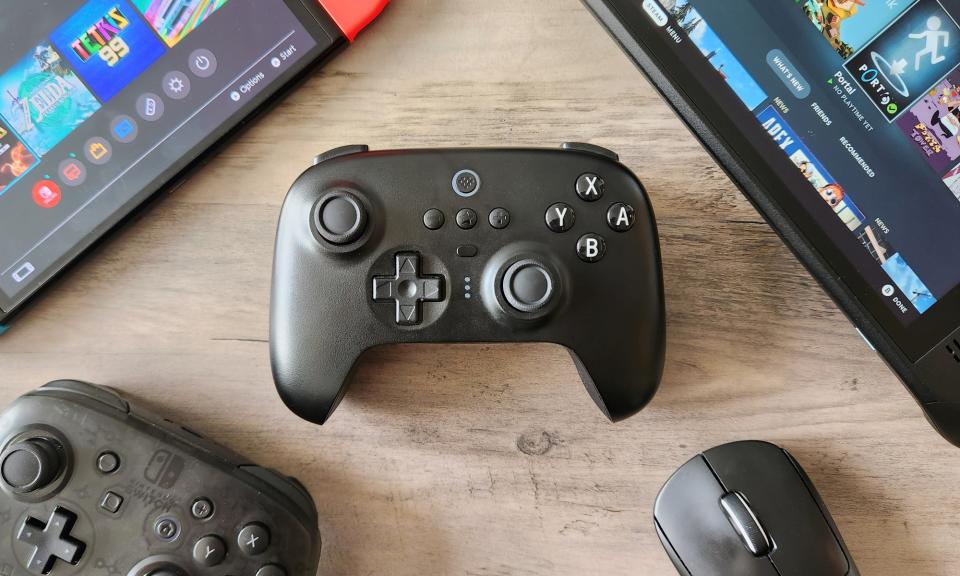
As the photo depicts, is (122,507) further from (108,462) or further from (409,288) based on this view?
(409,288)

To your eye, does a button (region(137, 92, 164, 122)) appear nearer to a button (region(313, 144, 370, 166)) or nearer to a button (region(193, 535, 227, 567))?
a button (region(313, 144, 370, 166))

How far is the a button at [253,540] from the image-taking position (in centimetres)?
49

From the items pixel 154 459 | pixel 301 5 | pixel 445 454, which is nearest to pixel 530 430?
pixel 445 454

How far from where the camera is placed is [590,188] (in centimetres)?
50

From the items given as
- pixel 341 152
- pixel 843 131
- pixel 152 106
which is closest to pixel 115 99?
pixel 152 106

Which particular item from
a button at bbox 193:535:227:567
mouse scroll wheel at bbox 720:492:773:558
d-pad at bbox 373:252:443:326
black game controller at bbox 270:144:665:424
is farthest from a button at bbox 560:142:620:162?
a button at bbox 193:535:227:567

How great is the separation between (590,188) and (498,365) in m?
0.16

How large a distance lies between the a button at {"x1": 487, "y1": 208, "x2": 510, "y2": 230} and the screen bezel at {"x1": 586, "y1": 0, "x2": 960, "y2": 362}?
0.45ft

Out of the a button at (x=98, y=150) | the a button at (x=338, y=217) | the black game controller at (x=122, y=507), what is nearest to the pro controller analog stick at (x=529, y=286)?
the a button at (x=338, y=217)

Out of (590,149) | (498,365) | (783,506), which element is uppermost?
(590,149)

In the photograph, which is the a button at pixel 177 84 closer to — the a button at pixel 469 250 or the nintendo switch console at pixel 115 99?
the nintendo switch console at pixel 115 99

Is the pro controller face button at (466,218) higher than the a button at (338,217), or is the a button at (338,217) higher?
the a button at (338,217)

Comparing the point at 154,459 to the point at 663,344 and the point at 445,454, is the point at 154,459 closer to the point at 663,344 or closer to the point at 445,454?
the point at 445,454

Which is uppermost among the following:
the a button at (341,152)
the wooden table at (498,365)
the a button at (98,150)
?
the a button at (98,150)
